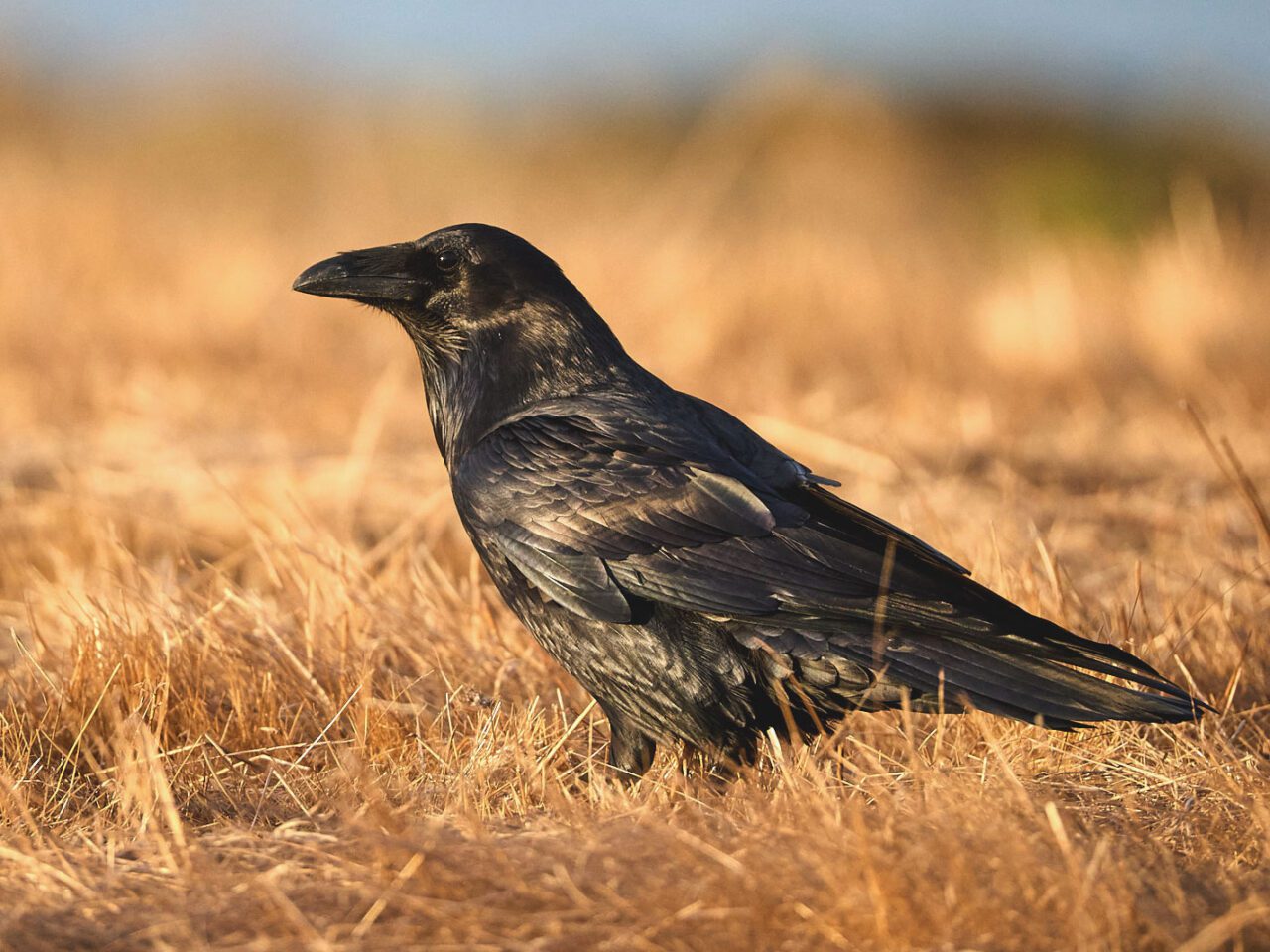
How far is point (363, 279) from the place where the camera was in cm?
362

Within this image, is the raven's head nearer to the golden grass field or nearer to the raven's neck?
the raven's neck

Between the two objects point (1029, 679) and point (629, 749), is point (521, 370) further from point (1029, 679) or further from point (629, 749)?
point (1029, 679)

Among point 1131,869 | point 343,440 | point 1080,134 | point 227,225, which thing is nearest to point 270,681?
point 1131,869

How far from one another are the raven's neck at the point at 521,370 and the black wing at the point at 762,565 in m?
0.22

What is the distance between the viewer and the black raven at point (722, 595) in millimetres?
2836

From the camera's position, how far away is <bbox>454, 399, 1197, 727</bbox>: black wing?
2.81 meters

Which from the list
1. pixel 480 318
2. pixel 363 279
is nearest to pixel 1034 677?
pixel 480 318

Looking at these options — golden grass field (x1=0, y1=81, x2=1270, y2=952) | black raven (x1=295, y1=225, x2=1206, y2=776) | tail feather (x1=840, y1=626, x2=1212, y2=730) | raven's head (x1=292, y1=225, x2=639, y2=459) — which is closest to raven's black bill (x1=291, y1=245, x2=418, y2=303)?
raven's head (x1=292, y1=225, x2=639, y2=459)

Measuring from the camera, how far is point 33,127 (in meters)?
16.4

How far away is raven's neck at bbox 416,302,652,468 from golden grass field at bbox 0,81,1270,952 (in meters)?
0.59

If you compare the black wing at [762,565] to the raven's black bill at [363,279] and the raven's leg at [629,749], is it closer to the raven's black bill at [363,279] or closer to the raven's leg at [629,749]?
the raven's leg at [629,749]

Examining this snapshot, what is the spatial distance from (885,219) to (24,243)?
34.4ft

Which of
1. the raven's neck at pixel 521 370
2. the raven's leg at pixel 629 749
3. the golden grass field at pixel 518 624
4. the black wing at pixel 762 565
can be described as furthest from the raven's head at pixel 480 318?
the raven's leg at pixel 629 749

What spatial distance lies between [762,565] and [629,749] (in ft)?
1.80
